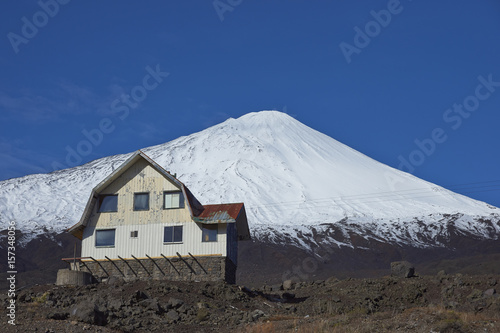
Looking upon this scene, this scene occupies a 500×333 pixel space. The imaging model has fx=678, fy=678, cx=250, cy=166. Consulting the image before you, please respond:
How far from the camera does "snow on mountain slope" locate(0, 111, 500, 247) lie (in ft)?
408

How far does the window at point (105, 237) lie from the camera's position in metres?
38.1

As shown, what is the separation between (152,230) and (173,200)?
2048mm

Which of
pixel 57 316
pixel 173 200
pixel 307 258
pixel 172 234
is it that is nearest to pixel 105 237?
pixel 172 234

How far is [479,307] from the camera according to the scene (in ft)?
92.8

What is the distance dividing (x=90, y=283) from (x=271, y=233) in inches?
3168

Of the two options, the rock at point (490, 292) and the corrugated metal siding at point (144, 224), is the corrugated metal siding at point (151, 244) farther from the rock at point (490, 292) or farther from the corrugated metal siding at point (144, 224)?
the rock at point (490, 292)

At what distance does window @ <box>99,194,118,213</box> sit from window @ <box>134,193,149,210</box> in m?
1.17

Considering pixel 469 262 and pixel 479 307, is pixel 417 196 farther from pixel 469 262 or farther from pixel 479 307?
pixel 479 307

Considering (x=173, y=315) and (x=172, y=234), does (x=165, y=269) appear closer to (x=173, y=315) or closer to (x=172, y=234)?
(x=172, y=234)

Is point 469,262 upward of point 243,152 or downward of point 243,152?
downward

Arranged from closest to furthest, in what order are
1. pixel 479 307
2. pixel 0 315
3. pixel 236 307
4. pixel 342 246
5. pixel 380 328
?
pixel 380 328
pixel 0 315
pixel 479 307
pixel 236 307
pixel 342 246

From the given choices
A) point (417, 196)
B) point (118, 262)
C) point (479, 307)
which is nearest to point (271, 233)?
point (417, 196)

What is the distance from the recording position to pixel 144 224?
3806 centimetres

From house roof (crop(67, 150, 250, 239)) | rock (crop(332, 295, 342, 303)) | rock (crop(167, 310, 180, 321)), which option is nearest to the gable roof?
house roof (crop(67, 150, 250, 239))
